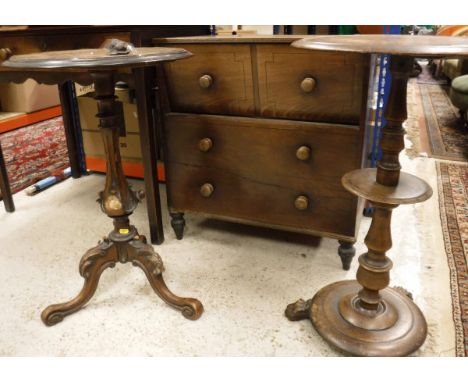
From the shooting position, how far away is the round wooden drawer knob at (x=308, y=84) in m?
1.39

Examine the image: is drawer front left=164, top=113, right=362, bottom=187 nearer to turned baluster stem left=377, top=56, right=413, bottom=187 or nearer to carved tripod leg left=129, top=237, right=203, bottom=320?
turned baluster stem left=377, top=56, right=413, bottom=187

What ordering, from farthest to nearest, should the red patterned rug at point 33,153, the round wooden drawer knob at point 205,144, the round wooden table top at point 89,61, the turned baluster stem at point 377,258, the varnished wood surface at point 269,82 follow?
1. the red patterned rug at point 33,153
2. the round wooden drawer knob at point 205,144
3. the varnished wood surface at point 269,82
4. the turned baluster stem at point 377,258
5. the round wooden table top at point 89,61

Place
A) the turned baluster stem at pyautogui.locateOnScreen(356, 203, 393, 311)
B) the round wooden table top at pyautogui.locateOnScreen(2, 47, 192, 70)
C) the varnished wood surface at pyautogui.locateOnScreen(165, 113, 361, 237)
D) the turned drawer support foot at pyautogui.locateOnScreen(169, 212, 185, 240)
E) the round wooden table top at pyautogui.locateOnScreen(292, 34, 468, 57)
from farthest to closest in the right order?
1. the turned drawer support foot at pyautogui.locateOnScreen(169, 212, 185, 240)
2. the varnished wood surface at pyautogui.locateOnScreen(165, 113, 361, 237)
3. the turned baluster stem at pyautogui.locateOnScreen(356, 203, 393, 311)
4. the round wooden table top at pyautogui.locateOnScreen(2, 47, 192, 70)
5. the round wooden table top at pyautogui.locateOnScreen(292, 34, 468, 57)

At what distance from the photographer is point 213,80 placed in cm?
155

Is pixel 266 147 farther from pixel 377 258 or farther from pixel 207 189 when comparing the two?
pixel 377 258

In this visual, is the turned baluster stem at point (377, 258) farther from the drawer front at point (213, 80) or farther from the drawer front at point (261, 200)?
the drawer front at point (213, 80)

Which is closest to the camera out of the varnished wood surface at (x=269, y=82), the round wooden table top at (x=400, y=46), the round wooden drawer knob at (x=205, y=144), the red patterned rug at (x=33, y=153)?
the round wooden table top at (x=400, y=46)

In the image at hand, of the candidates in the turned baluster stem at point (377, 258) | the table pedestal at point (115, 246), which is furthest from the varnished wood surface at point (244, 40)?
the turned baluster stem at point (377, 258)

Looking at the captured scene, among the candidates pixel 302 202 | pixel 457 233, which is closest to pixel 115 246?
pixel 302 202

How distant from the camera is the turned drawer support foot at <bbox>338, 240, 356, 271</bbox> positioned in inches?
61.7

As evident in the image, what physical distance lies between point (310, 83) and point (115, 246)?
843mm

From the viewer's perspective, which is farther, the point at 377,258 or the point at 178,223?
the point at 178,223

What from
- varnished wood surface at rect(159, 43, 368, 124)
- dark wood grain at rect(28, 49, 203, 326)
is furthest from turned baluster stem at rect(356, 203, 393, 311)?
dark wood grain at rect(28, 49, 203, 326)

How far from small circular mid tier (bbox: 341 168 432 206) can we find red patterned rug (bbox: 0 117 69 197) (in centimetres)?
206
